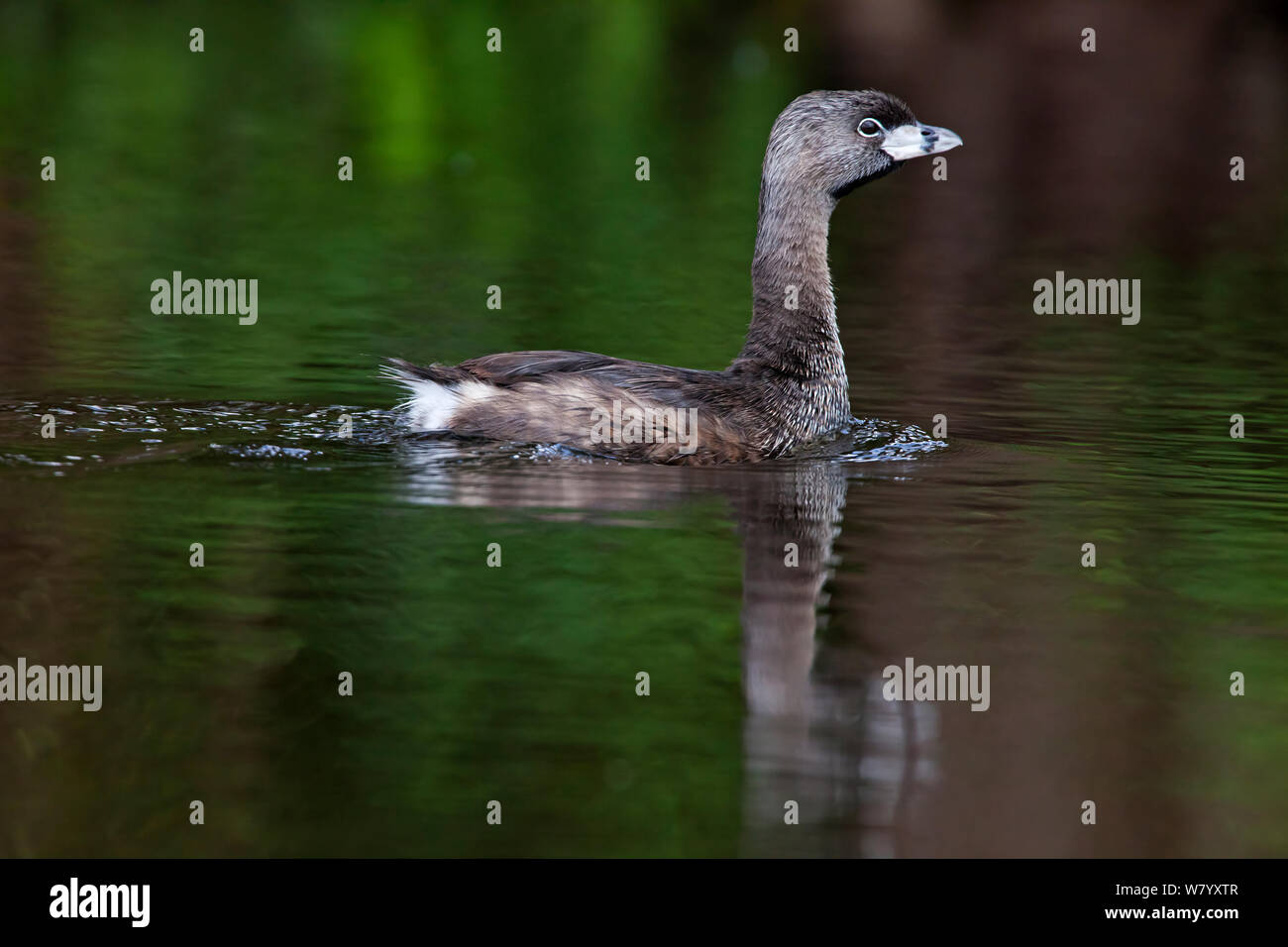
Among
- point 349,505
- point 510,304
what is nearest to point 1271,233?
point 510,304

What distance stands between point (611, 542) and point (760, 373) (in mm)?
2551

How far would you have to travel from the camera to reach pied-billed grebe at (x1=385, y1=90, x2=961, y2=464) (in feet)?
32.4

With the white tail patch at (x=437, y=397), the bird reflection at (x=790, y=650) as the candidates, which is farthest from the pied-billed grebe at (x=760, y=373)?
the bird reflection at (x=790, y=650)

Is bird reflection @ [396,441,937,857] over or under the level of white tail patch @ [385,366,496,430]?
under

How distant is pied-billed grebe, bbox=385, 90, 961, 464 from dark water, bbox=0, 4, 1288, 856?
19 cm

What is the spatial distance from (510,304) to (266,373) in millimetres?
3103

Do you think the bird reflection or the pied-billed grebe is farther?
the pied-billed grebe

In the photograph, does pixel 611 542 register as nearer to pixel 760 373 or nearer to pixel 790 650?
pixel 790 650

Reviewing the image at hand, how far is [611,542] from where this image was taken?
8.46 metres

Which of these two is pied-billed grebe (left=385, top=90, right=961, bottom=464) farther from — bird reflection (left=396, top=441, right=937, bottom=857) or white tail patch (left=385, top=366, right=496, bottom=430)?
bird reflection (left=396, top=441, right=937, bottom=857)

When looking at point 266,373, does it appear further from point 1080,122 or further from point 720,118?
point 1080,122

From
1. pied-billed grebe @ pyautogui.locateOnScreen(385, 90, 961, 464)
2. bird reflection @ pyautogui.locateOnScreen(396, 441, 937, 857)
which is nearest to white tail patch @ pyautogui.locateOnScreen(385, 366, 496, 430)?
pied-billed grebe @ pyautogui.locateOnScreen(385, 90, 961, 464)

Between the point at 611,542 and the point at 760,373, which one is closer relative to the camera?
the point at 611,542

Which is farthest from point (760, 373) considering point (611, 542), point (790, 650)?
point (790, 650)
